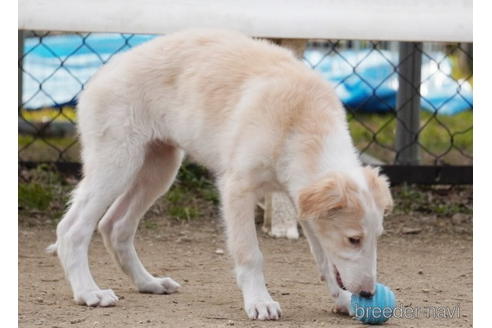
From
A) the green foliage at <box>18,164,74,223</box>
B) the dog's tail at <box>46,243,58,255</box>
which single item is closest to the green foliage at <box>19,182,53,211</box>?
the green foliage at <box>18,164,74,223</box>

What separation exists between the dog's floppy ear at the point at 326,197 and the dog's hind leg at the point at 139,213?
106 centimetres

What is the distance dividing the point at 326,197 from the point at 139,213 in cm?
125

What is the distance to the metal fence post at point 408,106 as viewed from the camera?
7.13m

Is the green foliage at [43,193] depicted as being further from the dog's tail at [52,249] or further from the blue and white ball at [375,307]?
the blue and white ball at [375,307]

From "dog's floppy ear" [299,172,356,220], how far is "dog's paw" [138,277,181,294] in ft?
3.32

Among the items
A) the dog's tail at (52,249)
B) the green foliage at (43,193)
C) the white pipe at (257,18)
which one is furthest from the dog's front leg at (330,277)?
the green foliage at (43,193)

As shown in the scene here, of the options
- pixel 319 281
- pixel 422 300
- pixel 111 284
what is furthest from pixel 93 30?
pixel 422 300

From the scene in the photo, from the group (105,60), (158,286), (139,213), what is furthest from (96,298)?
(105,60)

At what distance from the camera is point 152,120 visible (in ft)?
15.0

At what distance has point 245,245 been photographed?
13.4ft

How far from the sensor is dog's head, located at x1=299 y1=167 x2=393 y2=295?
3.79 m

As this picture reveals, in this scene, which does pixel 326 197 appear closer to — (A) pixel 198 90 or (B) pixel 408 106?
(A) pixel 198 90

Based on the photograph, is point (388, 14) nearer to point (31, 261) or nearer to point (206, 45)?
point (206, 45)

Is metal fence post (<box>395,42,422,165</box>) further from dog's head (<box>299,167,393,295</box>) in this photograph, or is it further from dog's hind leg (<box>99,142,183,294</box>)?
dog's head (<box>299,167,393,295</box>)
